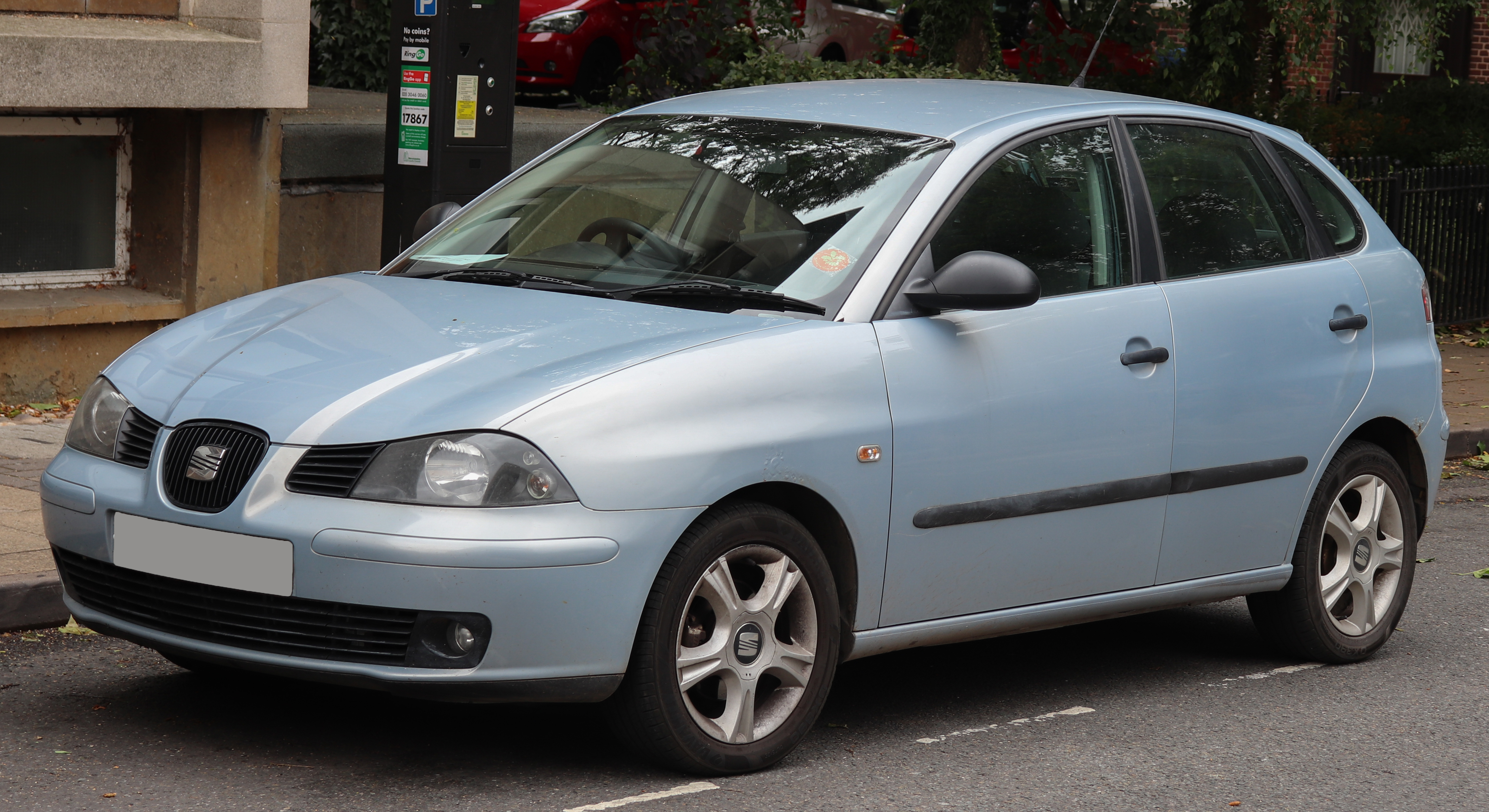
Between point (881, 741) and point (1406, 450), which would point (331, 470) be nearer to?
point (881, 741)

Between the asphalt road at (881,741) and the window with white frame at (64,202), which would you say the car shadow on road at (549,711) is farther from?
the window with white frame at (64,202)

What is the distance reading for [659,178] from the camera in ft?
17.3

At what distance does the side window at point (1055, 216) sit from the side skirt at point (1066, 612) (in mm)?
872

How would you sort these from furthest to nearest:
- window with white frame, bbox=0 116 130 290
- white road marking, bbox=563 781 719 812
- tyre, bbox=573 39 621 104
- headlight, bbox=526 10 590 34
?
tyre, bbox=573 39 621 104, headlight, bbox=526 10 590 34, window with white frame, bbox=0 116 130 290, white road marking, bbox=563 781 719 812

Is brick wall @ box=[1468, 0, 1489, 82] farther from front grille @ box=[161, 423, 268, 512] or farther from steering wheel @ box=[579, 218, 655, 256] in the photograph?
front grille @ box=[161, 423, 268, 512]

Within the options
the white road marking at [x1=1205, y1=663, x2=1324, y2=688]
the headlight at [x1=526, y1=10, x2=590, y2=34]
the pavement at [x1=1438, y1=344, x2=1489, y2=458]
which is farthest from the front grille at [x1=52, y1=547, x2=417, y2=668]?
the headlight at [x1=526, y1=10, x2=590, y2=34]

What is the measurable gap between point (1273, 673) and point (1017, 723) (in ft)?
3.87

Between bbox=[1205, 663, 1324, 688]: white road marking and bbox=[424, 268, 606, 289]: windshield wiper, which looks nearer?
bbox=[424, 268, 606, 289]: windshield wiper

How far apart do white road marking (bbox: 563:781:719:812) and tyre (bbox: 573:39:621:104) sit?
1278 centimetres

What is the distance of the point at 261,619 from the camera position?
13.4 ft

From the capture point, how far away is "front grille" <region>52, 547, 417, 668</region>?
4004 millimetres

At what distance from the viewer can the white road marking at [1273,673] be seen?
5.72 metres

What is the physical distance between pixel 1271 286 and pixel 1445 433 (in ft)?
3.54

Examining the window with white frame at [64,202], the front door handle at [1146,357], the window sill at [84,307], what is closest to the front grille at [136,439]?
the front door handle at [1146,357]
